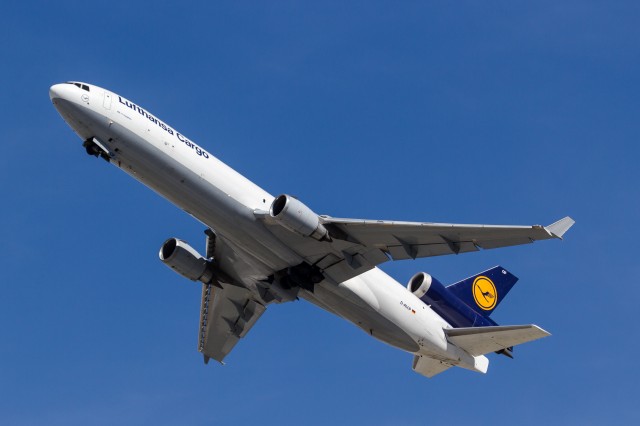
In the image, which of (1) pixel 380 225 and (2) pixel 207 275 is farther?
(2) pixel 207 275

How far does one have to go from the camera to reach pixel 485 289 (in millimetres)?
52719

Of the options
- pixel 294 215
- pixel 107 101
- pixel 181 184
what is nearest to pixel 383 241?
pixel 294 215

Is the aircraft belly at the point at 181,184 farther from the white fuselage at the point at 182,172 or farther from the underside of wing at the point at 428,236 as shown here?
the underside of wing at the point at 428,236

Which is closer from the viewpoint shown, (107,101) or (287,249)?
(107,101)

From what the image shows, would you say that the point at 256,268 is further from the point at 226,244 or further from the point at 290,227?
the point at 290,227

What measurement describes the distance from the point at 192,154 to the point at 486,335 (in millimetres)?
16238

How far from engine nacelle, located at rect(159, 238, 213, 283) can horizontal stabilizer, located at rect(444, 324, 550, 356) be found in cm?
1147

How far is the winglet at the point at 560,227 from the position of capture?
39.1 m

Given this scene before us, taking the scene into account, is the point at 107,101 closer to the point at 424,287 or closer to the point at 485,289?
the point at 424,287

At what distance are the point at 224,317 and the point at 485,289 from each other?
12947 mm

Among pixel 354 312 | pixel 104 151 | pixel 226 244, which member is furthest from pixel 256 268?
pixel 104 151

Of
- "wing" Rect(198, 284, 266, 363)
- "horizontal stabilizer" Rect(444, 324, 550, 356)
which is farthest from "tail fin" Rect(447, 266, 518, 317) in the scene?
"wing" Rect(198, 284, 266, 363)

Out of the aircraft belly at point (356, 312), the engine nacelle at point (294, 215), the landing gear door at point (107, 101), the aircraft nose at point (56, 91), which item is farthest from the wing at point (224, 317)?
the aircraft nose at point (56, 91)

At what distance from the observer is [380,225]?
1661 inches
